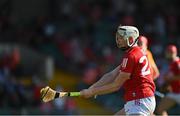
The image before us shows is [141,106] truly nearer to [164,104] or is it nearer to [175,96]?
[164,104]

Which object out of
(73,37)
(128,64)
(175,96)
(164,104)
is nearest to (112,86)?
(128,64)

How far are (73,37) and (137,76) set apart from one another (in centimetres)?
1156

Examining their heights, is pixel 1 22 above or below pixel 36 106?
above

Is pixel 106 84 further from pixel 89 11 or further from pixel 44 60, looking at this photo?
pixel 89 11

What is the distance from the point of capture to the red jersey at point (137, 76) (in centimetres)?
→ 960

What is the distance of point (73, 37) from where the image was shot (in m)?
21.2

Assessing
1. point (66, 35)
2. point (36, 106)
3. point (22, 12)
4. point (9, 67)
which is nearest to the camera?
point (36, 106)

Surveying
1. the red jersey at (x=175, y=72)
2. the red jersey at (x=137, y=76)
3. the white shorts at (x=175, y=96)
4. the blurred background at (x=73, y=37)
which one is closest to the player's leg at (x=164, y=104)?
the white shorts at (x=175, y=96)

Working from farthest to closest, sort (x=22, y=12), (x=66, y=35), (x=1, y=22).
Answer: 1. (x=22, y=12)
2. (x=66, y=35)
3. (x=1, y=22)

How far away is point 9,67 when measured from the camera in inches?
729

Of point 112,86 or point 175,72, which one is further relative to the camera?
point 175,72

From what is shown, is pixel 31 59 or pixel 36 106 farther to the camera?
pixel 31 59

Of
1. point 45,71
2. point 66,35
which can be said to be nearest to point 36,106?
point 45,71

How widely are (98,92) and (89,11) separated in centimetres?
1289
